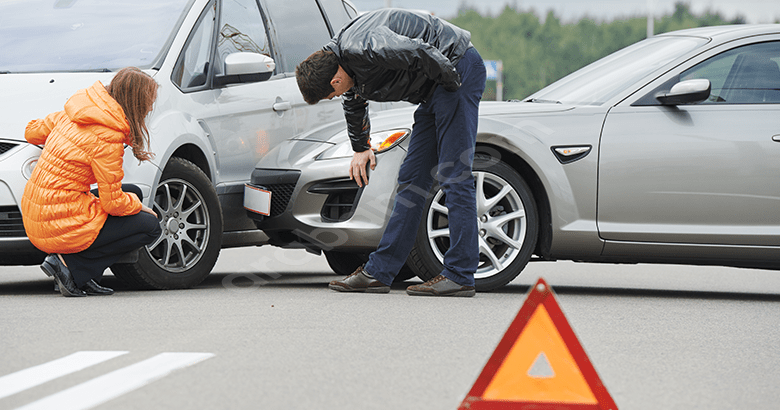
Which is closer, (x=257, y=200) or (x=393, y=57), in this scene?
(x=393, y=57)

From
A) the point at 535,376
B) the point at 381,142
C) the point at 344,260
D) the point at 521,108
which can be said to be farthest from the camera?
the point at 344,260

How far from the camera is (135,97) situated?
214 inches

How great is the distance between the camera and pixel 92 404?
308 centimetres

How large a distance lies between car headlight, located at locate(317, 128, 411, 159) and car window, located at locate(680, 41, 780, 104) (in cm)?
169

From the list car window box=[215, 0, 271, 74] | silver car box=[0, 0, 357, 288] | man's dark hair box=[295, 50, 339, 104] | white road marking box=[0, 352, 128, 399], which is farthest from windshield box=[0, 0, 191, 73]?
white road marking box=[0, 352, 128, 399]

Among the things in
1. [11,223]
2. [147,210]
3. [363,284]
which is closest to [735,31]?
[363,284]

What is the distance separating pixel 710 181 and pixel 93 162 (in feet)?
Result: 11.1

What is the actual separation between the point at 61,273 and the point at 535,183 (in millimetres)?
2687

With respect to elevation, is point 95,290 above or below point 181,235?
below

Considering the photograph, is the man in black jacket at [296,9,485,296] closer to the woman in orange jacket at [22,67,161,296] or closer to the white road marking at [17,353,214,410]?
the woman in orange jacket at [22,67,161,296]

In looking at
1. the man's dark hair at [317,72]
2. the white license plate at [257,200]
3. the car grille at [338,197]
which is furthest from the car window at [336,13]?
the man's dark hair at [317,72]

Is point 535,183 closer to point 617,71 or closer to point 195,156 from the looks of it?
point 617,71

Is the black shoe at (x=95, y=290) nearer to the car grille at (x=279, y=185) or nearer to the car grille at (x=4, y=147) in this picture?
the car grille at (x=4, y=147)

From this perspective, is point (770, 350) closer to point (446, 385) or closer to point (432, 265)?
point (446, 385)
